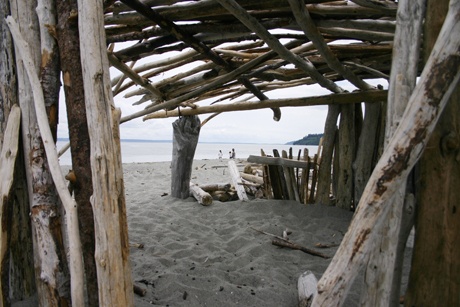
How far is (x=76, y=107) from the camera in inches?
76.8

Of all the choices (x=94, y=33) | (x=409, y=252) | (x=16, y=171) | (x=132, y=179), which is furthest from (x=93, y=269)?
(x=132, y=179)

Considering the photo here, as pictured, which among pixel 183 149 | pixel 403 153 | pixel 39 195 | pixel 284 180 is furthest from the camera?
pixel 183 149

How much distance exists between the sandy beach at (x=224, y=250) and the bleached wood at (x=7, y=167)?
1001 millimetres

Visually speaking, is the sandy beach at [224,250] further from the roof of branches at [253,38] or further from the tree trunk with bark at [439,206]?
the roof of branches at [253,38]

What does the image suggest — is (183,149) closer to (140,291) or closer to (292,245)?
(292,245)

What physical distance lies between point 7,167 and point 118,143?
84 cm

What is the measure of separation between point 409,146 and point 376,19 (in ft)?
5.83

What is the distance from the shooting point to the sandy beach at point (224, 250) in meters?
2.70

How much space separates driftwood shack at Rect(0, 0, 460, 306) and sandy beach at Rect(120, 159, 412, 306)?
90 cm

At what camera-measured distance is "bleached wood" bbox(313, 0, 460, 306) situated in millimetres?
1276

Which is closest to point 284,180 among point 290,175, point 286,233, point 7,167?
point 290,175

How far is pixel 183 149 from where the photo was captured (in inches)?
225

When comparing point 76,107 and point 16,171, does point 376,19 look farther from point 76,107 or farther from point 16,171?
point 16,171

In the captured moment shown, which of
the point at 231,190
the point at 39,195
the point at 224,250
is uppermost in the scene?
the point at 39,195
